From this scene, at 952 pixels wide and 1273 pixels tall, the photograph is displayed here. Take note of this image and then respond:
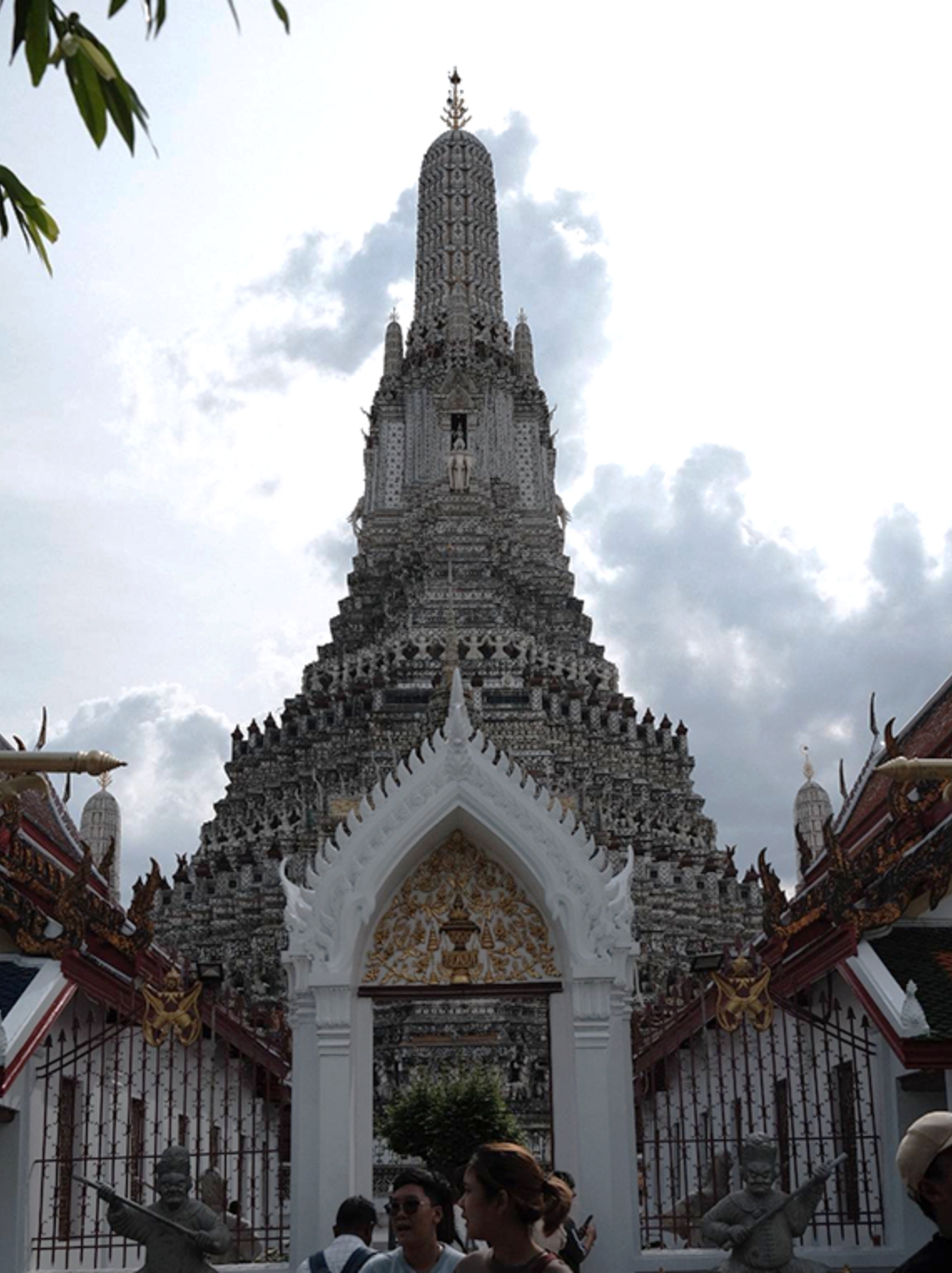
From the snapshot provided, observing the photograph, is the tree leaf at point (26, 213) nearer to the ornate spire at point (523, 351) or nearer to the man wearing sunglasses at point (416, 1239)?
the man wearing sunglasses at point (416, 1239)

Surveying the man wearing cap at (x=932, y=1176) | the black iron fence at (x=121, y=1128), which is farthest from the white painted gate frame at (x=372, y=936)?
the man wearing cap at (x=932, y=1176)

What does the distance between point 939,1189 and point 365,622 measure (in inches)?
1915

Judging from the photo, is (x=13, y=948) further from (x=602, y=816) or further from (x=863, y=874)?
(x=602, y=816)

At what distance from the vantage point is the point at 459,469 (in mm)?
54531

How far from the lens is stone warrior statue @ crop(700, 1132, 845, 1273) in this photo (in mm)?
10188

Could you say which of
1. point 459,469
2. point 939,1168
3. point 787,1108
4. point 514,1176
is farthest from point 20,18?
point 459,469

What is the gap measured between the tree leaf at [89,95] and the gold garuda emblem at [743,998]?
9.56 m

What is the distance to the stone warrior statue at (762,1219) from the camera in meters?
10.2

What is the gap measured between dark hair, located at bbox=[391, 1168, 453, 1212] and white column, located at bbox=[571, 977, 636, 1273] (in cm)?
555

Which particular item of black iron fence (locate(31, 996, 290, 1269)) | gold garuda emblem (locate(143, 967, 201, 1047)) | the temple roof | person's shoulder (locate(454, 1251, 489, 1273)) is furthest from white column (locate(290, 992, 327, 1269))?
person's shoulder (locate(454, 1251, 489, 1273))

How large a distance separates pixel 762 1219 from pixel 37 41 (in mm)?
8453

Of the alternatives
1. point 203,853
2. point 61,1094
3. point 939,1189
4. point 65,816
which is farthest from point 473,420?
point 939,1189

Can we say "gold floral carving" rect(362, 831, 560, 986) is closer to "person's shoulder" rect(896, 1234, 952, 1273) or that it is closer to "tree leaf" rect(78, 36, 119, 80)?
"person's shoulder" rect(896, 1234, 952, 1273)

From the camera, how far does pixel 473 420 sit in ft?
186
